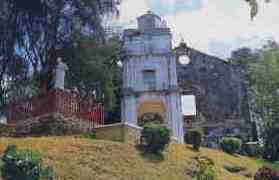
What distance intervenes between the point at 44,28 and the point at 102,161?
11.2m

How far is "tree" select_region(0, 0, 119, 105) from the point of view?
2186cm

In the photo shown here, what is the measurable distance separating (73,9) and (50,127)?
8.95 meters

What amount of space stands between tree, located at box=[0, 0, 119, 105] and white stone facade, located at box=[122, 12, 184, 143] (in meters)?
4.29

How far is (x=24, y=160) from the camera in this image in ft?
34.4

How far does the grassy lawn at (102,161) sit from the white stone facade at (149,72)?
10.7 metres

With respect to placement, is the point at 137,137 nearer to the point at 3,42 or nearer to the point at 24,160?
the point at 24,160

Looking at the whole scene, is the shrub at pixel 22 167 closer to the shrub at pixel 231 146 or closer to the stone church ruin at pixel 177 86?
the stone church ruin at pixel 177 86

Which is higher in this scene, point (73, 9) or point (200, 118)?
point (73, 9)

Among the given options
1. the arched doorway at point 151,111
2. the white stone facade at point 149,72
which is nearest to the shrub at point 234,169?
the white stone facade at point 149,72

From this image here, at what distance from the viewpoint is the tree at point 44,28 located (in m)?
21.9

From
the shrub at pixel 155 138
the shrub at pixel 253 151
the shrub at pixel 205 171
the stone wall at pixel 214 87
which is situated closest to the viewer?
the shrub at pixel 205 171

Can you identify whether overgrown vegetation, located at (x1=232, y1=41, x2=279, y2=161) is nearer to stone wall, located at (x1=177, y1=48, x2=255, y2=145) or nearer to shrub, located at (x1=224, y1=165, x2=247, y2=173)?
stone wall, located at (x1=177, y1=48, x2=255, y2=145)

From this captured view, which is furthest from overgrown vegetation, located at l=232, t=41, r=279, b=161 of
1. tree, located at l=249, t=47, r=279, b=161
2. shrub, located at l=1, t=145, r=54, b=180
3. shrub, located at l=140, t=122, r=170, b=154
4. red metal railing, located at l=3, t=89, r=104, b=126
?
shrub, located at l=1, t=145, r=54, b=180

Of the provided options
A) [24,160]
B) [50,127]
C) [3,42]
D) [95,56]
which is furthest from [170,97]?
[24,160]
